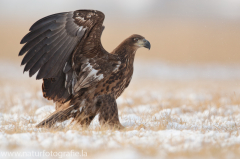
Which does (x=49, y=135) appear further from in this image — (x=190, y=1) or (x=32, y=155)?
(x=190, y=1)

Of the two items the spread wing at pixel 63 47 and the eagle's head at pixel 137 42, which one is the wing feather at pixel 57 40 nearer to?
the spread wing at pixel 63 47

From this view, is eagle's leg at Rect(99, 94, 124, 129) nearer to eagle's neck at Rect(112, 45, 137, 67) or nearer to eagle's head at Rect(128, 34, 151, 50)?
eagle's neck at Rect(112, 45, 137, 67)

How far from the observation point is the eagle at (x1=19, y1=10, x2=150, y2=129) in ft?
17.0

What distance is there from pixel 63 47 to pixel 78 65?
47cm

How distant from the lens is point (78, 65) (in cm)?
559

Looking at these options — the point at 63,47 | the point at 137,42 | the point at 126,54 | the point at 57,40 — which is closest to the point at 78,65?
the point at 63,47

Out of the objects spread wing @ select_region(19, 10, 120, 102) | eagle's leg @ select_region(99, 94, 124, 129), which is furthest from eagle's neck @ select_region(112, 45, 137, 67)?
eagle's leg @ select_region(99, 94, 124, 129)

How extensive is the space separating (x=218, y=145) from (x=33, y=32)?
3.23 m

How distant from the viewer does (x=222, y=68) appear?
24.7 m

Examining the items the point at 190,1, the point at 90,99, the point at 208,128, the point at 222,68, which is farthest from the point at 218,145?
the point at 190,1

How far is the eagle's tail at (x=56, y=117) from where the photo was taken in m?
5.41

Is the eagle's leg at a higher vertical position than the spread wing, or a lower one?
lower

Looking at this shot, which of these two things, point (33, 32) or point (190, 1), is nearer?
point (33, 32)

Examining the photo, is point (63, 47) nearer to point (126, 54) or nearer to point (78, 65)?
point (78, 65)
